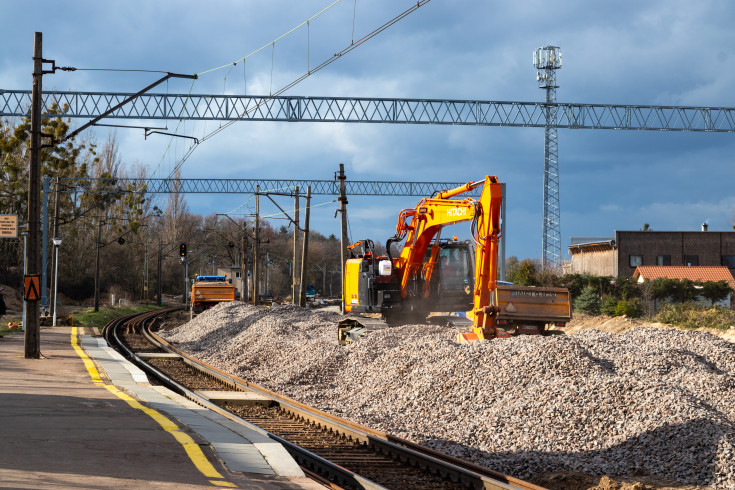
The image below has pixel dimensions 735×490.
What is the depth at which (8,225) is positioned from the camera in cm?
2692

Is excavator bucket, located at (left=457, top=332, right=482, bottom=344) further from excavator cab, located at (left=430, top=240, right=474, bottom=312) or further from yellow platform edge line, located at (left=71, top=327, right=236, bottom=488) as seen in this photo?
yellow platform edge line, located at (left=71, top=327, right=236, bottom=488)

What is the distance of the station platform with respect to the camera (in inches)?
294

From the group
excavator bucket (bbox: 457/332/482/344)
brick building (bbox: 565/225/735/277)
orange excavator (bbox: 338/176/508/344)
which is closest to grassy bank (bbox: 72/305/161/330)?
orange excavator (bbox: 338/176/508/344)

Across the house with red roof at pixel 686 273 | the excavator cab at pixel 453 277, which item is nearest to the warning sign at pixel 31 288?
the excavator cab at pixel 453 277

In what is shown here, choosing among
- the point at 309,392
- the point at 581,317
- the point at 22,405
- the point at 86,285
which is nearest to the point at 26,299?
the point at 309,392

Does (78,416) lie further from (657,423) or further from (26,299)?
(26,299)

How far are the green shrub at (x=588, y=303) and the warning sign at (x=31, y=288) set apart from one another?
31279mm

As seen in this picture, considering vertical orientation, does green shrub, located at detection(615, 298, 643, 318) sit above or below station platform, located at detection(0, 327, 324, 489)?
above

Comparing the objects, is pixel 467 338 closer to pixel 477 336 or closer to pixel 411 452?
pixel 477 336

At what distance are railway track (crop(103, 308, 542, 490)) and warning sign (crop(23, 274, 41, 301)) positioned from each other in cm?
392

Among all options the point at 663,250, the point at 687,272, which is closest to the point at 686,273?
the point at 687,272

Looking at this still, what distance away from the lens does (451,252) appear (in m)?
23.2

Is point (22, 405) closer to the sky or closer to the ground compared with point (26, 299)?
closer to the ground

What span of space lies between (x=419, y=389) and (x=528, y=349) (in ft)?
7.55
